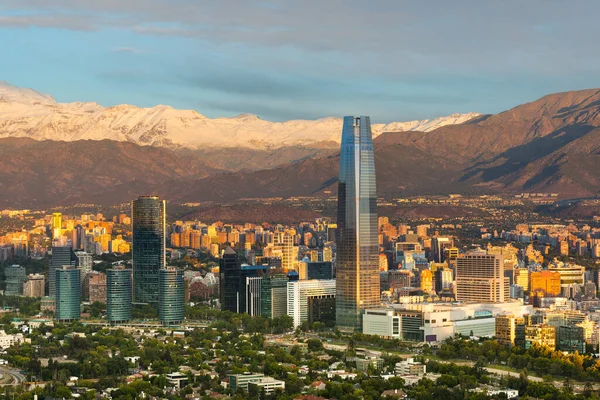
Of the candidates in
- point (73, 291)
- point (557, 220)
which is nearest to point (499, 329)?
point (73, 291)

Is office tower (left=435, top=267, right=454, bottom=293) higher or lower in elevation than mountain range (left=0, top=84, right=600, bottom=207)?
lower

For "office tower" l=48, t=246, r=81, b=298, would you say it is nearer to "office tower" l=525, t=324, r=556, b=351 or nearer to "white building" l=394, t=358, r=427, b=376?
"office tower" l=525, t=324, r=556, b=351

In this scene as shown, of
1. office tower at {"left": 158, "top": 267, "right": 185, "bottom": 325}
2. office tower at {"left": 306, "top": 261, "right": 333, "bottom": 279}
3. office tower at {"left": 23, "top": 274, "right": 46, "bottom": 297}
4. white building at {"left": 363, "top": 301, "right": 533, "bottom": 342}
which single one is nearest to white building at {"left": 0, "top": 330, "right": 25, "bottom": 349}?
office tower at {"left": 158, "top": 267, "right": 185, "bottom": 325}

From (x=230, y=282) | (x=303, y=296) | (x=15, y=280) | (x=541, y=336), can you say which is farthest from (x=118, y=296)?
(x=541, y=336)

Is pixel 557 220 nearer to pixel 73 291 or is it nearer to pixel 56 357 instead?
pixel 73 291

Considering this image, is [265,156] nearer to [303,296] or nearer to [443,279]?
[443,279]
